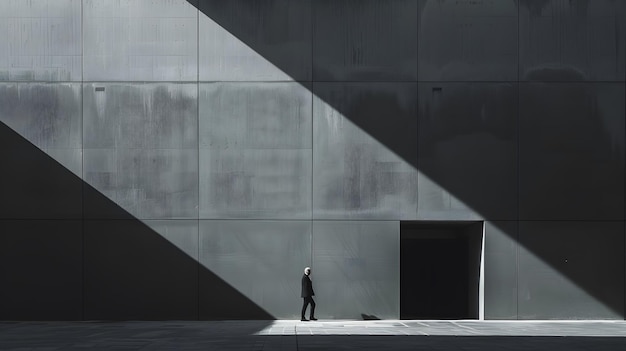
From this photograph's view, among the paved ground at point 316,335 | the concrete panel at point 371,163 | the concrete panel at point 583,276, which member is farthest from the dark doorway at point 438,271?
the paved ground at point 316,335

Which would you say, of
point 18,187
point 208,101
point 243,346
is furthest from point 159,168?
point 243,346

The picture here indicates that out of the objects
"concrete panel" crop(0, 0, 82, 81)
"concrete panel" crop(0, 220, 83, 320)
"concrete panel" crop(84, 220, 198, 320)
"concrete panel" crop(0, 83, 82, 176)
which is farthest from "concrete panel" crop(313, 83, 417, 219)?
"concrete panel" crop(0, 0, 82, 81)

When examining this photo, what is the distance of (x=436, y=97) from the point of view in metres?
19.8

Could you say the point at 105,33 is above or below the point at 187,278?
above

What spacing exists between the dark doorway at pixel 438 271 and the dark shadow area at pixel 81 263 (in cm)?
505

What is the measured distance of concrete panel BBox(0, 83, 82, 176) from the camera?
19.7 metres

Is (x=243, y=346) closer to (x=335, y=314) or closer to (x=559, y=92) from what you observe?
(x=335, y=314)

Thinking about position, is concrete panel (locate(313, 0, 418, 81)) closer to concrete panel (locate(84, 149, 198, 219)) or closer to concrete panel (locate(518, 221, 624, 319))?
concrete panel (locate(84, 149, 198, 219))

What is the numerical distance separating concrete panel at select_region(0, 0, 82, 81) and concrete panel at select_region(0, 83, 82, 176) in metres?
0.30

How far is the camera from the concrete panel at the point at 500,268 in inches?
776

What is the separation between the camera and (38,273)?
64.2ft

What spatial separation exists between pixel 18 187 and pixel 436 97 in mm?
11087

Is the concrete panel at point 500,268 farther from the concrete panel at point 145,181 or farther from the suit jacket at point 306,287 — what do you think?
the concrete panel at point 145,181

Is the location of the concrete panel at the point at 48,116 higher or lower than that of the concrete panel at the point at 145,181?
higher
